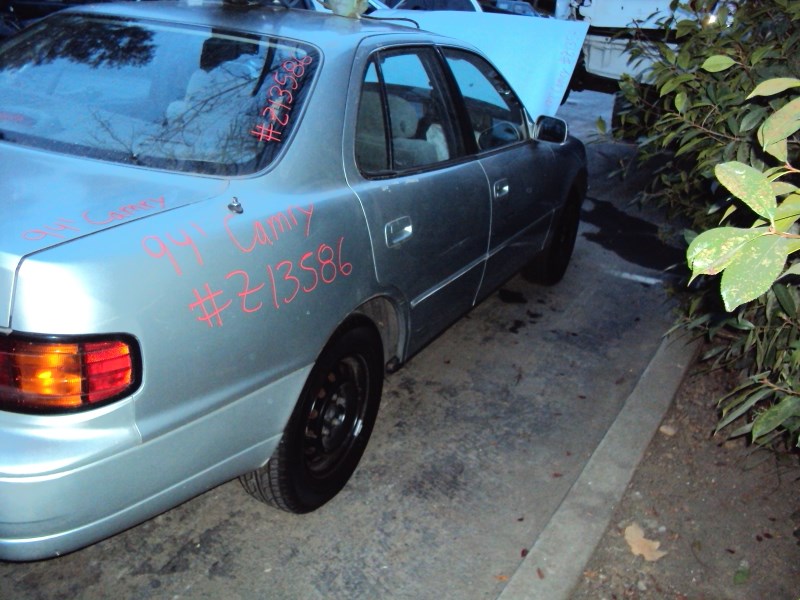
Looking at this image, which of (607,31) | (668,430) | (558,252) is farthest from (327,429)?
(607,31)

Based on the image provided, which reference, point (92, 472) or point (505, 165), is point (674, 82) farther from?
point (92, 472)

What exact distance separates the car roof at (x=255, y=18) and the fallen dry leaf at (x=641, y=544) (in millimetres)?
2242

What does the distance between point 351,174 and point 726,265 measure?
179 cm

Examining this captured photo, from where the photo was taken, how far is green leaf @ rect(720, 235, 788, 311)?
1327 millimetres

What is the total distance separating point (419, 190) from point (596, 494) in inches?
58.1

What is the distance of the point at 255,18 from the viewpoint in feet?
10.8

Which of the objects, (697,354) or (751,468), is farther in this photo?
(697,354)

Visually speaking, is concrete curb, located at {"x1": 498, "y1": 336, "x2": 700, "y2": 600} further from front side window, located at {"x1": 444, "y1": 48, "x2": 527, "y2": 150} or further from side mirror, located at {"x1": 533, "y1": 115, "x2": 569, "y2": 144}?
front side window, located at {"x1": 444, "y1": 48, "x2": 527, "y2": 150}

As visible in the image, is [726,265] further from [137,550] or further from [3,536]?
[137,550]

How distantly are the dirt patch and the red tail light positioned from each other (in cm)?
180

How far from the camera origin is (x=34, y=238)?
81.7 inches

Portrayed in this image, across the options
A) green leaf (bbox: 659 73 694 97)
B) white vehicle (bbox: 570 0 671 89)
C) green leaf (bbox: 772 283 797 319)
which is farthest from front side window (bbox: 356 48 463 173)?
white vehicle (bbox: 570 0 671 89)

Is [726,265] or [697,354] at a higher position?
[726,265]

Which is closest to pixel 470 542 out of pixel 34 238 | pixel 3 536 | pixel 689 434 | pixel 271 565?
pixel 271 565
